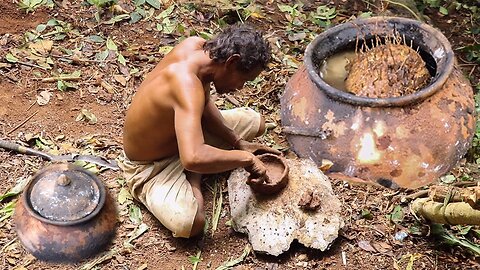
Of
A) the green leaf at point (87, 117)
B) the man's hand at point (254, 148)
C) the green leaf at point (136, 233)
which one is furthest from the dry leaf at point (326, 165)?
the green leaf at point (87, 117)

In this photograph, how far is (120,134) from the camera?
4.29 meters

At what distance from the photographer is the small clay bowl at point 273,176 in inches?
142

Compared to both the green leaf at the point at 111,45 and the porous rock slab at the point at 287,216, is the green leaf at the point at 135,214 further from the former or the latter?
the green leaf at the point at 111,45

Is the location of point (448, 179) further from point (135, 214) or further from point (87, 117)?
point (87, 117)

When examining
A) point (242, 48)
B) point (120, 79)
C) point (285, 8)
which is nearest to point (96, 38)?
point (120, 79)

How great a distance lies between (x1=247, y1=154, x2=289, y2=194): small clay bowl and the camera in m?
3.60

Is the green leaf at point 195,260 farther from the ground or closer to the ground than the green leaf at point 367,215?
closer to the ground

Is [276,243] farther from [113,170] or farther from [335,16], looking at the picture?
[335,16]

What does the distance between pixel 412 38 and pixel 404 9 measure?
1.42m

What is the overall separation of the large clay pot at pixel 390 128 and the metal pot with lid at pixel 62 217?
49.5 inches

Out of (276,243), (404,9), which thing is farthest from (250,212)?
(404,9)

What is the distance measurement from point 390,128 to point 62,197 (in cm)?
174

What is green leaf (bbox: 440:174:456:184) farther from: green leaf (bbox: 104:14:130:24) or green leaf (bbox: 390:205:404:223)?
green leaf (bbox: 104:14:130:24)

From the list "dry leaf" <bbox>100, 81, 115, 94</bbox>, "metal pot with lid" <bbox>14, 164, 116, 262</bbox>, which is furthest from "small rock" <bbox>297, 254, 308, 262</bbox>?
"dry leaf" <bbox>100, 81, 115, 94</bbox>
